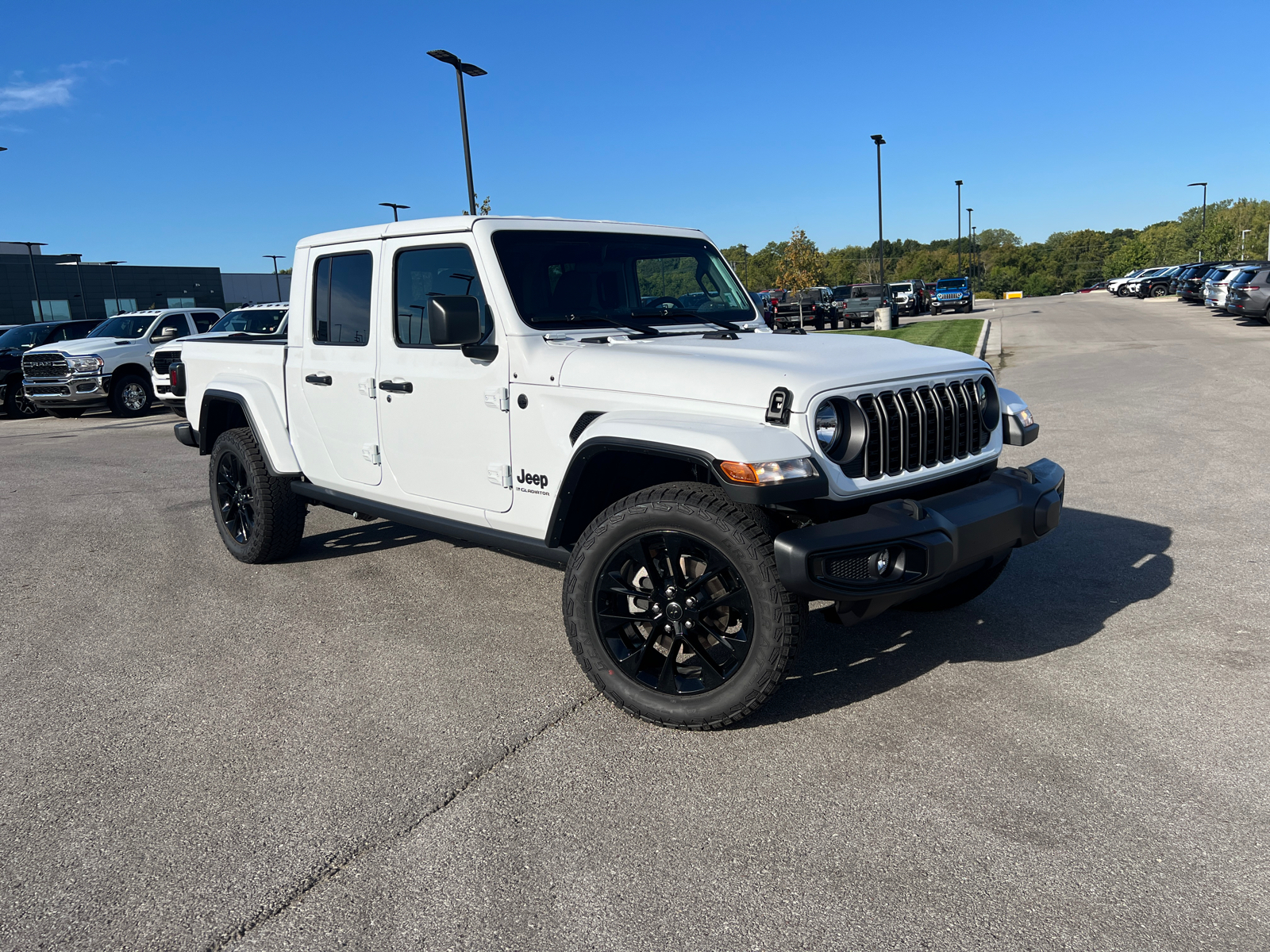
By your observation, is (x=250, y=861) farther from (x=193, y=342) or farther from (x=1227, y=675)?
(x=193, y=342)

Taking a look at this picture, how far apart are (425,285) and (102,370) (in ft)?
50.5

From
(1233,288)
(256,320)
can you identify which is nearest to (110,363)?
(256,320)

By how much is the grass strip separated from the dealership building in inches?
1976

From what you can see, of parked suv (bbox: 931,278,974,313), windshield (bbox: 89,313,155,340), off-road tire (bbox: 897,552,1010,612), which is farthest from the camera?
parked suv (bbox: 931,278,974,313)

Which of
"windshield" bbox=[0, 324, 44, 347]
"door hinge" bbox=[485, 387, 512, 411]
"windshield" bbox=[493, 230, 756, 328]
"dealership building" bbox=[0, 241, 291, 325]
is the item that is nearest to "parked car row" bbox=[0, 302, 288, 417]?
"windshield" bbox=[0, 324, 44, 347]

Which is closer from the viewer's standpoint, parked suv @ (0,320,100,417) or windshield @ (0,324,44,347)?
parked suv @ (0,320,100,417)

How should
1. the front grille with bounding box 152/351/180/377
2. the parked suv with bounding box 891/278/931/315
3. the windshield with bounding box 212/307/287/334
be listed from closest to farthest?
1. the windshield with bounding box 212/307/287/334
2. the front grille with bounding box 152/351/180/377
3. the parked suv with bounding box 891/278/931/315

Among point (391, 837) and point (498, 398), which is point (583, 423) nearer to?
point (498, 398)

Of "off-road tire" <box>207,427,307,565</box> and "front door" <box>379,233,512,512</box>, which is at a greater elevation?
"front door" <box>379,233,512,512</box>

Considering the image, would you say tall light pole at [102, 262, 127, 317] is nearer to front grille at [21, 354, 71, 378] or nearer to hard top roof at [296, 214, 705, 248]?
front grille at [21, 354, 71, 378]

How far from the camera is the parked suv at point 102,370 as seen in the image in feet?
56.8

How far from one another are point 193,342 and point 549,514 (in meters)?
3.92

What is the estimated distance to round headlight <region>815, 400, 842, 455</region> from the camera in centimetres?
348

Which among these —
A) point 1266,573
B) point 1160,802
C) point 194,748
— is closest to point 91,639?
point 194,748
